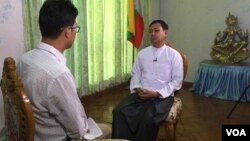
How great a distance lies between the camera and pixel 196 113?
11.3ft

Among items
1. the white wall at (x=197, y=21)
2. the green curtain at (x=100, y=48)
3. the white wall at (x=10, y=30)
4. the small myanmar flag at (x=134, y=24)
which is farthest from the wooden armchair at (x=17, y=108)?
the white wall at (x=197, y=21)

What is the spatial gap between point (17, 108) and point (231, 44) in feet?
11.7

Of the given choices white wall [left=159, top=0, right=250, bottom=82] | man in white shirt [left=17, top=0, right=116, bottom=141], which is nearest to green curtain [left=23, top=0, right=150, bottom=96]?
white wall [left=159, top=0, right=250, bottom=82]

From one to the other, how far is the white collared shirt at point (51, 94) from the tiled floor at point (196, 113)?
5.42 ft

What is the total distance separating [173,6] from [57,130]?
3.83 m

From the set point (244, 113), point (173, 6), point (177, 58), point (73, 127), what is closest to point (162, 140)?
point (177, 58)

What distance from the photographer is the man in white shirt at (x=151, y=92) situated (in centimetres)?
220

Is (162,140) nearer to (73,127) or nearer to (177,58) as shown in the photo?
(177,58)

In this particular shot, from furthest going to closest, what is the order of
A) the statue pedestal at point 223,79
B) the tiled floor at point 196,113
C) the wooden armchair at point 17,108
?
the statue pedestal at point 223,79 → the tiled floor at point 196,113 → the wooden armchair at point 17,108

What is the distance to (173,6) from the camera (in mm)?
4723

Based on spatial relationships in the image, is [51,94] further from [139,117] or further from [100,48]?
[100,48]

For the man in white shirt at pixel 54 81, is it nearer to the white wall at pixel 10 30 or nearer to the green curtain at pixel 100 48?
the white wall at pixel 10 30

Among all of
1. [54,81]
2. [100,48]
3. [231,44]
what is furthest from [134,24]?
[54,81]

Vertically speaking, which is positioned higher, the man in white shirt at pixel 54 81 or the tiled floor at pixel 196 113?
the man in white shirt at pixel 54 81
